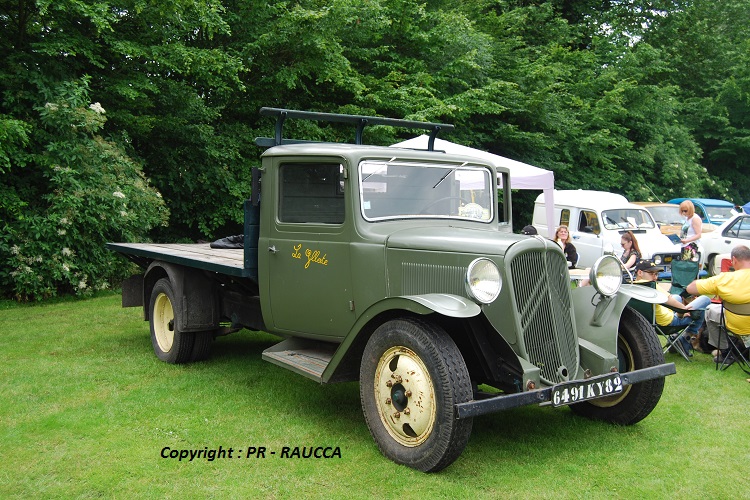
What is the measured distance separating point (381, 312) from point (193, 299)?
262 cm

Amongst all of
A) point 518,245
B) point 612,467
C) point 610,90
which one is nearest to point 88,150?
point 518,245

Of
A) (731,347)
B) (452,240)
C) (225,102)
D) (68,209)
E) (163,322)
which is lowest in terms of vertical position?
(731,347)

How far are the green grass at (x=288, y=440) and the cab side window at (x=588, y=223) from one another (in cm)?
743

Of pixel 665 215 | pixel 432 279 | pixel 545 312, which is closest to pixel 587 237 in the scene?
Answer: pixel 665 215

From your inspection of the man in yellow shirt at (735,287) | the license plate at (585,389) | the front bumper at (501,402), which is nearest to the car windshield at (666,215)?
the man in yellow shirt at (735,287)

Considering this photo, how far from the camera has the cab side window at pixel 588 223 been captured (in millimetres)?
13781

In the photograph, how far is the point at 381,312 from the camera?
4.28 meters

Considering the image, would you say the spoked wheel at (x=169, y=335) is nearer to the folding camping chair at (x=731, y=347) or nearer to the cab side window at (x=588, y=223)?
the folding camping chair at (x=731, y=347)

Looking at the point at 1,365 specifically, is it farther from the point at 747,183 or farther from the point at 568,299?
the point at 747,183

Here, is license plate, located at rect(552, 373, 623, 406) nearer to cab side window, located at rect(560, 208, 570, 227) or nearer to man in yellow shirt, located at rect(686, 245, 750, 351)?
man in yellow shirt, located at rect(686, 245, 750, 351)

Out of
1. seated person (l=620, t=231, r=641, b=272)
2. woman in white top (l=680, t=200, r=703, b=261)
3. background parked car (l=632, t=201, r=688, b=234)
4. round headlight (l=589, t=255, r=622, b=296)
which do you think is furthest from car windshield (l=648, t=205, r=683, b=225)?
round headlight (l=589, t=255, r=622, b=296)

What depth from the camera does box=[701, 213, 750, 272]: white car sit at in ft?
41.1

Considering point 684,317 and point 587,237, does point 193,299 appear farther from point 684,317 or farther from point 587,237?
point 587,237

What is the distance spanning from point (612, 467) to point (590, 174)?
704 inches
